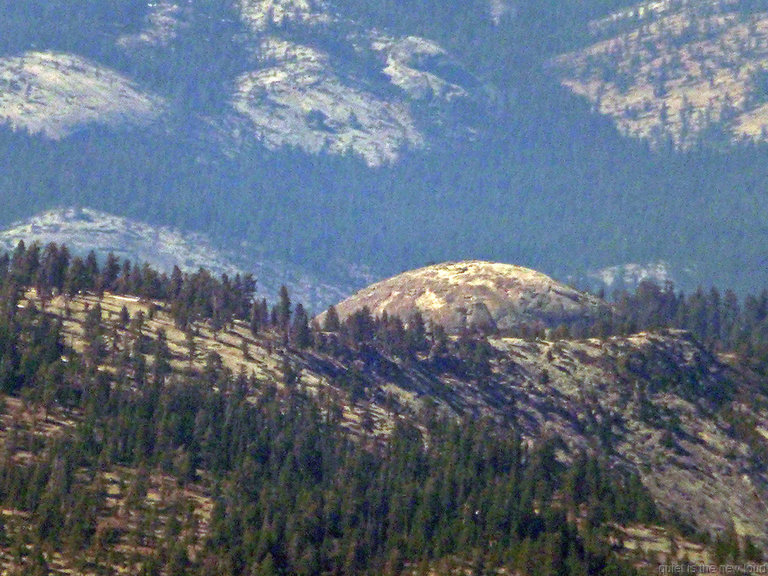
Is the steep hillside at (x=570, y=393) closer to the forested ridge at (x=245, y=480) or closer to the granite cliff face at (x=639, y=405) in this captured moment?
the granite cliff face at (x=639, y=405)

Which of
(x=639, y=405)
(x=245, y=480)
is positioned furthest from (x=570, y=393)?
(x=245, y=480)

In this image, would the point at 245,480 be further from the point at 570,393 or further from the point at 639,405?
the point at 639,405

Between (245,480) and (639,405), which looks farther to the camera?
(639,405)

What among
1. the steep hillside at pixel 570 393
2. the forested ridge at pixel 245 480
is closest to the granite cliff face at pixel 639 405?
the steep hillside at pixel 570 393

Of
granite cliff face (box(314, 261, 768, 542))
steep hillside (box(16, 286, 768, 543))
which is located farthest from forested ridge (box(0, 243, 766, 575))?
granite cliff face (box(314, 261, 768, 542))

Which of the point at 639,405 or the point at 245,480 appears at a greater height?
the point at 639,405

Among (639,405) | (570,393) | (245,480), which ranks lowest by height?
(245,480)

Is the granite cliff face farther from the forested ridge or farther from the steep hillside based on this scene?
the forested ridge

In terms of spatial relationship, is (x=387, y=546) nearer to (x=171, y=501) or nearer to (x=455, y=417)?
(x=171, y=501)
